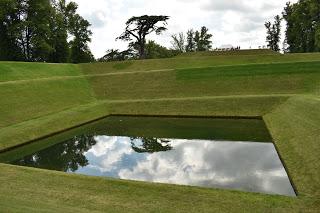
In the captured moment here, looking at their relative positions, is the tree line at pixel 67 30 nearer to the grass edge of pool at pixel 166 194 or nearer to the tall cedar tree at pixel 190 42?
the tall cedar tree at pixel 190 42

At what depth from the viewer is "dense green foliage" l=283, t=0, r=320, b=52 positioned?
56.0 metres

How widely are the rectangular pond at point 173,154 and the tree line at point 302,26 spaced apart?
33.6 m

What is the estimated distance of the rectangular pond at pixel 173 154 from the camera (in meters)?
15.7

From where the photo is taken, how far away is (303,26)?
60281mm

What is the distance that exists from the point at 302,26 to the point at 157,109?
132 ft

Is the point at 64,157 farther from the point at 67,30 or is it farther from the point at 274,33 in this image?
the point at 274,33

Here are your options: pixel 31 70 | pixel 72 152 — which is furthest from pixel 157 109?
pixel 31 70

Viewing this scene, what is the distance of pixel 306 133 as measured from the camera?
18.6 m

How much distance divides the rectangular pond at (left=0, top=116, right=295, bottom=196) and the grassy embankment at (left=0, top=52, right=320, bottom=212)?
1129 millimetres

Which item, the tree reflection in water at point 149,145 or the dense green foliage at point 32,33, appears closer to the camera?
the tree reflection in water at point 149,145

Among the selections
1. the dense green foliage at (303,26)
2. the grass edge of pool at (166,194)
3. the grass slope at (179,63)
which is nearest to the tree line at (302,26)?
the dense green foliage at (303,26)

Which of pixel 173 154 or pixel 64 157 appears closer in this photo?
pixel 173 154

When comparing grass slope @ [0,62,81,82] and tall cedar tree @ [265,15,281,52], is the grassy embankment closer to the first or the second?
grass slope @ [0,62,81,82]

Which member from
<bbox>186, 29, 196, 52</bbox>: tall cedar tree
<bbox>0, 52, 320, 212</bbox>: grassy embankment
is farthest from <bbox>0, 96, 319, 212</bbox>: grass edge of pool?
<bbox>186, 29, 196, 52</bbox>: tall cedar tree
